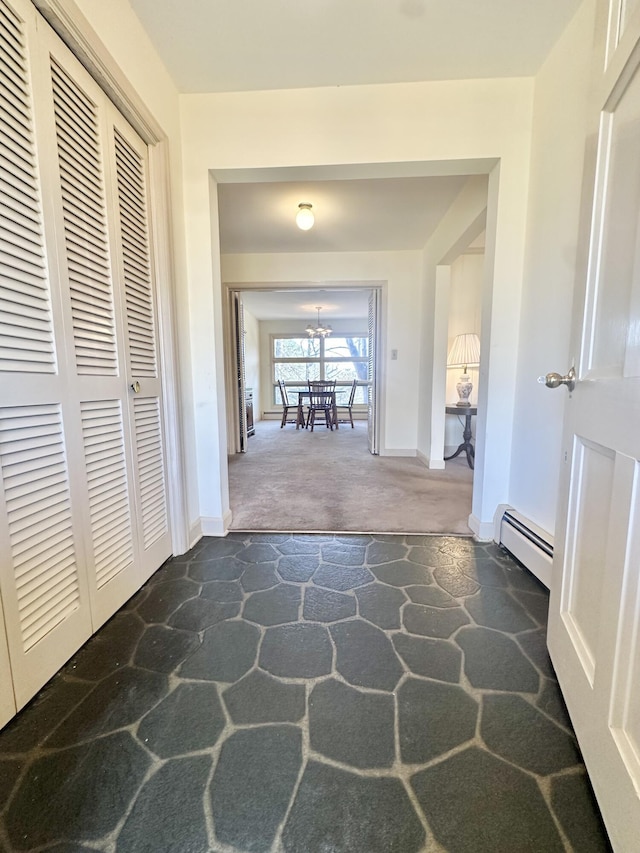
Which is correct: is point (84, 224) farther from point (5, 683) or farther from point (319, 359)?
point (319, 359)

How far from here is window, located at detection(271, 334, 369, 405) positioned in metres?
8.92

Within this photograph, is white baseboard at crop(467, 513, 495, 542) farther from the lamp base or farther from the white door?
the lamp base

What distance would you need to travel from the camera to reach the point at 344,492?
2943mm

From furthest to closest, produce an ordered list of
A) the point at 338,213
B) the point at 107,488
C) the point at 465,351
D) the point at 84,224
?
the point at 465,351 < the point at 338,213 < the point at 107,488 < the point at 84,224

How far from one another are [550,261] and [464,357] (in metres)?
2.29

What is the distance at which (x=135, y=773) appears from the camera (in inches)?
33.4

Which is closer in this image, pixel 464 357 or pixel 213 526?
pixel 213 526

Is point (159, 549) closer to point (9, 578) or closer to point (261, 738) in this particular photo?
point (9, 578)

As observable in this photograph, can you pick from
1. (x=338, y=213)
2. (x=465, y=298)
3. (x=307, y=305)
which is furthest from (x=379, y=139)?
(x=307, y=305)

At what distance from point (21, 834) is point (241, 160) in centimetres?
255

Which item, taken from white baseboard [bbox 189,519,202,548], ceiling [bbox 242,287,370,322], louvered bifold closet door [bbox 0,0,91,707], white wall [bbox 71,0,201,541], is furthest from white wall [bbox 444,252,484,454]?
louvered bifold closet door [bbox 0,0,91,707]

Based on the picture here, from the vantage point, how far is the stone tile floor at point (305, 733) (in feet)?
2.44

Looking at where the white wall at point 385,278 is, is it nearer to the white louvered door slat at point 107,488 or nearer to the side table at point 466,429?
the side table at point 466,429

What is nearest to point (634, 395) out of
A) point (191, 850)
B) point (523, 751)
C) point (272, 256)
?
point (523, 751)
